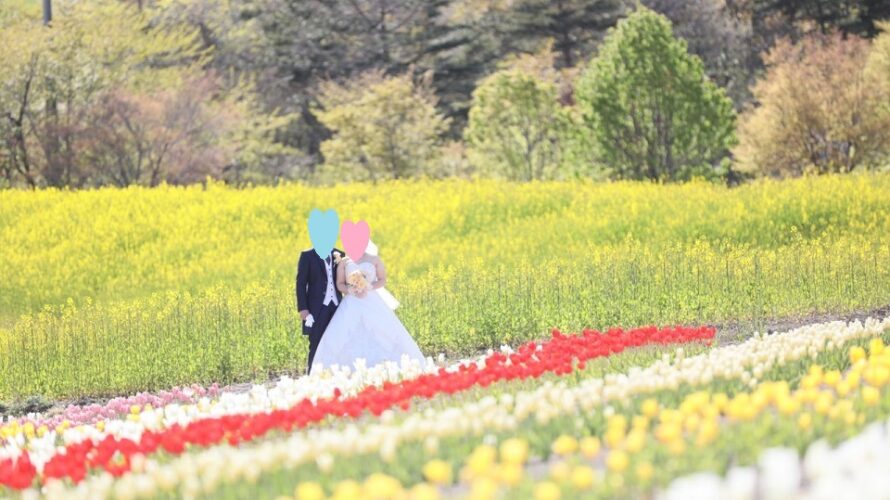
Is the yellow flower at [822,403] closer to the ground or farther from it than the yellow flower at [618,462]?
closer to the ground

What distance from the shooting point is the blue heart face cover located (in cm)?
1127

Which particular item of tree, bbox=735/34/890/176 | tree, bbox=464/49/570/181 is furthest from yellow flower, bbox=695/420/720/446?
tree, bbox=464/49/570/181

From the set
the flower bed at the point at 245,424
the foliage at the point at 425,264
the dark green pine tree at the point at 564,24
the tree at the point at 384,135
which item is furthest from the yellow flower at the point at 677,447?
the dark green pine tree at the point at 564,24

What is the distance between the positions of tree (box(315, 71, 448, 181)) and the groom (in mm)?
26904

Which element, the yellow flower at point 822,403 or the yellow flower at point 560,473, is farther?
the yellow flower at point 822,403

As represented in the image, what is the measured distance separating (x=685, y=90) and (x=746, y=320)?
1530 cm

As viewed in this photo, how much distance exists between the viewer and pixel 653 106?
29578 mm

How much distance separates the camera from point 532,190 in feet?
83.7

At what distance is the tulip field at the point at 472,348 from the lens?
5016 millimetres

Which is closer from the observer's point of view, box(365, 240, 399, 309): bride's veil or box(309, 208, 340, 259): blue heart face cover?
box(309, 208, 340, 259): blue heart face cover

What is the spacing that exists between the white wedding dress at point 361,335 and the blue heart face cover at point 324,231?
0.25m

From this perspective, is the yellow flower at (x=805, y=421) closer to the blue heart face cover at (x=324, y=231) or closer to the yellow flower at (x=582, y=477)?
the yellow flower at (x=582, y=477)

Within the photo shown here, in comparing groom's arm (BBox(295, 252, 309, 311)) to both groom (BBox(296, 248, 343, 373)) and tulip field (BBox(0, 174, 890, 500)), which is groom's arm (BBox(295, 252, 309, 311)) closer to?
groom (BBox(296, 248, 343, 373))

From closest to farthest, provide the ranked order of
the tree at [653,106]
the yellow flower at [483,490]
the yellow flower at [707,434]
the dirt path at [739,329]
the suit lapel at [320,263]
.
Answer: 1. the yellow flower at [483,490]
2. the yellow flower at [707,434]
3. the suit lapel at [320,263]
4. the dirt path at [739,329]
5. the tree at [653,106]
